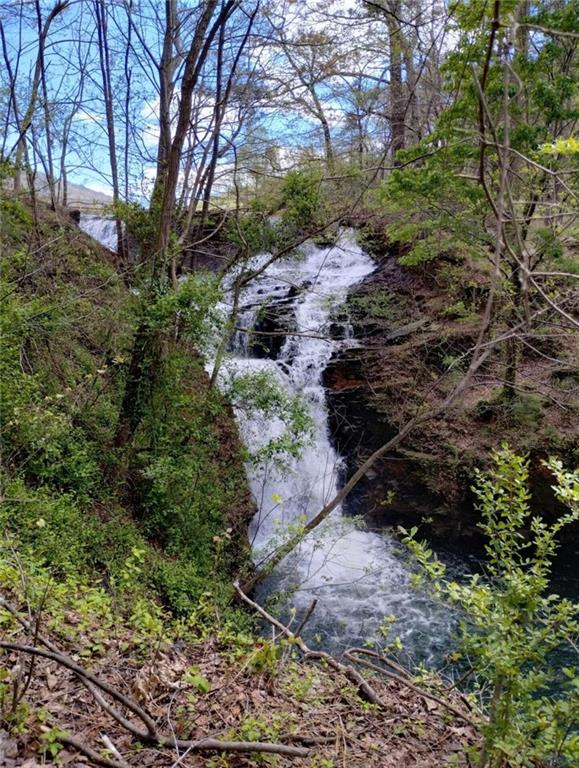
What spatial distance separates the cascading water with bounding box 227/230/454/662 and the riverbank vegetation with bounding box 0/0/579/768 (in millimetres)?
291

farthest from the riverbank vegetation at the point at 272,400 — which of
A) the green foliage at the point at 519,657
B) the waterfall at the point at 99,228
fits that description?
the waterfall at the point at 99,228

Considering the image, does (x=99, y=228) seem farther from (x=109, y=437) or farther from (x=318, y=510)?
(x=318, y=510)

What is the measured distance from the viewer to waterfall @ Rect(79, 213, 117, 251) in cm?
1473

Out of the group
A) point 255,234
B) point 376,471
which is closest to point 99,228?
point 255,234

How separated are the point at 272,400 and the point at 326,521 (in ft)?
10.0

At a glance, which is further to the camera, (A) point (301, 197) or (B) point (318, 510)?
(B) point (318, 510)

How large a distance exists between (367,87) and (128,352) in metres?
8.07

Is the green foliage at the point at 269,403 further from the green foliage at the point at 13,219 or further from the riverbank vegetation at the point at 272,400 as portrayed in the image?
the green foliage at the point at 13,219

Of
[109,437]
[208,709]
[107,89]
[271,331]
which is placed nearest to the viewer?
[208,709]

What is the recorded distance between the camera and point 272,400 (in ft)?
22.3

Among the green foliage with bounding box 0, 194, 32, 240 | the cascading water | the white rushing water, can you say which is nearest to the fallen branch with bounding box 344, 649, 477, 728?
the white rushing water

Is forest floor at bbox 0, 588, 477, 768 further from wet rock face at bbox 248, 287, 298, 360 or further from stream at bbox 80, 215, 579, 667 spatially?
wet rock face at bbox 248, 287, 298, 360

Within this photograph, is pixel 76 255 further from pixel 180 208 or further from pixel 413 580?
pixel 413 580

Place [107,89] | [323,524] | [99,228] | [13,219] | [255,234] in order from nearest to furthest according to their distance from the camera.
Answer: [255,234] → [13,219] → [323,524] → [107,89] → [99,228]
